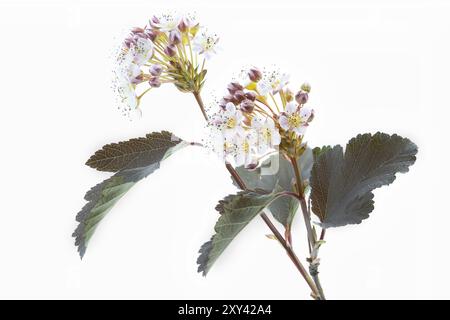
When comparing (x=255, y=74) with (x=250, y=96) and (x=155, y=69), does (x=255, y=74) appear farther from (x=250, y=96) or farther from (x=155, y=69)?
(x=155, y=69)

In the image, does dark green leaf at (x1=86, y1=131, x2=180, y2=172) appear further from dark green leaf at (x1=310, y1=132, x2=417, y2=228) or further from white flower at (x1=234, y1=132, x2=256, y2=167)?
dark green leaf at (x1=310, y1=132, x2=417, y2=228)

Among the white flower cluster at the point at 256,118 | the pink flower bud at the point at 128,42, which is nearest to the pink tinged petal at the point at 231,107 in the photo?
the white flower cluster at the point at 256,118

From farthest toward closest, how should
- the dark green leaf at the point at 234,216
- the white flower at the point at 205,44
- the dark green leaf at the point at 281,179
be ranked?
1. the dark green leaf at the point at 281,179
2. the white flower at the point at 205,44
3. the dark green leaf at the point at 234,216

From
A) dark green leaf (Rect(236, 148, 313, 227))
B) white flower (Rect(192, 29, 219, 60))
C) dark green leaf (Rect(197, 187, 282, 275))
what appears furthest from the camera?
dark green leaf (Rect(236, 148, 313, 227))

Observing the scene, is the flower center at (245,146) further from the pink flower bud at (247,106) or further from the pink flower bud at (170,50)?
the pink flower bud at (170,50)

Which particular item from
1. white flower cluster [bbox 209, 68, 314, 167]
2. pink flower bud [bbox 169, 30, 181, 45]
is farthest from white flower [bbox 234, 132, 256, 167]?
pink flower bud [bbox 169, 30, 181, 45]

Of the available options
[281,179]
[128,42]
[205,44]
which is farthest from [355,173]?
[128,42]

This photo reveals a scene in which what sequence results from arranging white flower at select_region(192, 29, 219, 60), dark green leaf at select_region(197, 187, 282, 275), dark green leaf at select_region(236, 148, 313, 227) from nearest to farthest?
dark green leaf at select_region(197, 187, 282, 275) → white flower at select_region(192, 29, 219, 60) → dark green leaf at select_region(236, 148, 313, 227)
